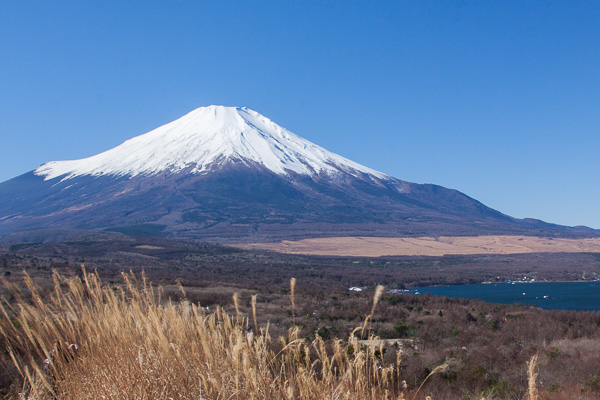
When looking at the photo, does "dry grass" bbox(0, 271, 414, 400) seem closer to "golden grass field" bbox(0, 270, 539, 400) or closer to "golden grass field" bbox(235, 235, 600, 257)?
"golden grass field" bbox(0, 270, 539, 400)

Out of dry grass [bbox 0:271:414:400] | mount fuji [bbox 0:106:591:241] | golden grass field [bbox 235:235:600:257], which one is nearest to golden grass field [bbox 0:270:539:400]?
dry grass [bbox 0:271:414:400]

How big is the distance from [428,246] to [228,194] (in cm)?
5901

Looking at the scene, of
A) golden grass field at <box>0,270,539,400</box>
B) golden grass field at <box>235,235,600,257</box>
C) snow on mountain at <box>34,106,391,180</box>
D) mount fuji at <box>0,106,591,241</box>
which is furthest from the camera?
snow on mountain at <box>34,106,391,180</box>

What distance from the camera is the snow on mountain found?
15912 cm

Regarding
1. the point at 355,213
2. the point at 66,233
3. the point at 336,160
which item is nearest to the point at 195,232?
the point at 66,233

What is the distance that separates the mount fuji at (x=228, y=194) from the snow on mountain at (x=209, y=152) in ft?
1.31

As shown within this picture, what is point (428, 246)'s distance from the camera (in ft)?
303

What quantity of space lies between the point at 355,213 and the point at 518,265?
5805 centimetres

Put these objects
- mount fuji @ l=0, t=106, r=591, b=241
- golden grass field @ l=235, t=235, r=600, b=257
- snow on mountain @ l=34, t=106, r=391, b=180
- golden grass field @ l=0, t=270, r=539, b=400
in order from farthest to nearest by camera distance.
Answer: snow on mountain @ l=34, t=106, r=391, b=180
mount fuji @ l=0, t=106, r=591, b=241
golden grass field @ l=235, t=235, r=600, b=257
golden grass field @ l=0, t=270, r=539, b=400

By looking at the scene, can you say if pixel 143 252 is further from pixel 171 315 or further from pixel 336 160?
pixel 336 160

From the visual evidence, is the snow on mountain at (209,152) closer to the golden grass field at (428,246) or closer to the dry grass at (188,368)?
the golden grass field at (428,246)

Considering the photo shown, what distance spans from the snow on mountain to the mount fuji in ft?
1.31

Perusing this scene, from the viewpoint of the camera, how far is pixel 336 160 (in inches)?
7092

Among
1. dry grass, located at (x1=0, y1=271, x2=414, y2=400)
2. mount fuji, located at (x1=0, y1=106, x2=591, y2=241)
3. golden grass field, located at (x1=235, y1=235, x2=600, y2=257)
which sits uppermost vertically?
mount fuji, located at (x1=0, y1=106, x2=591, y2=241)
